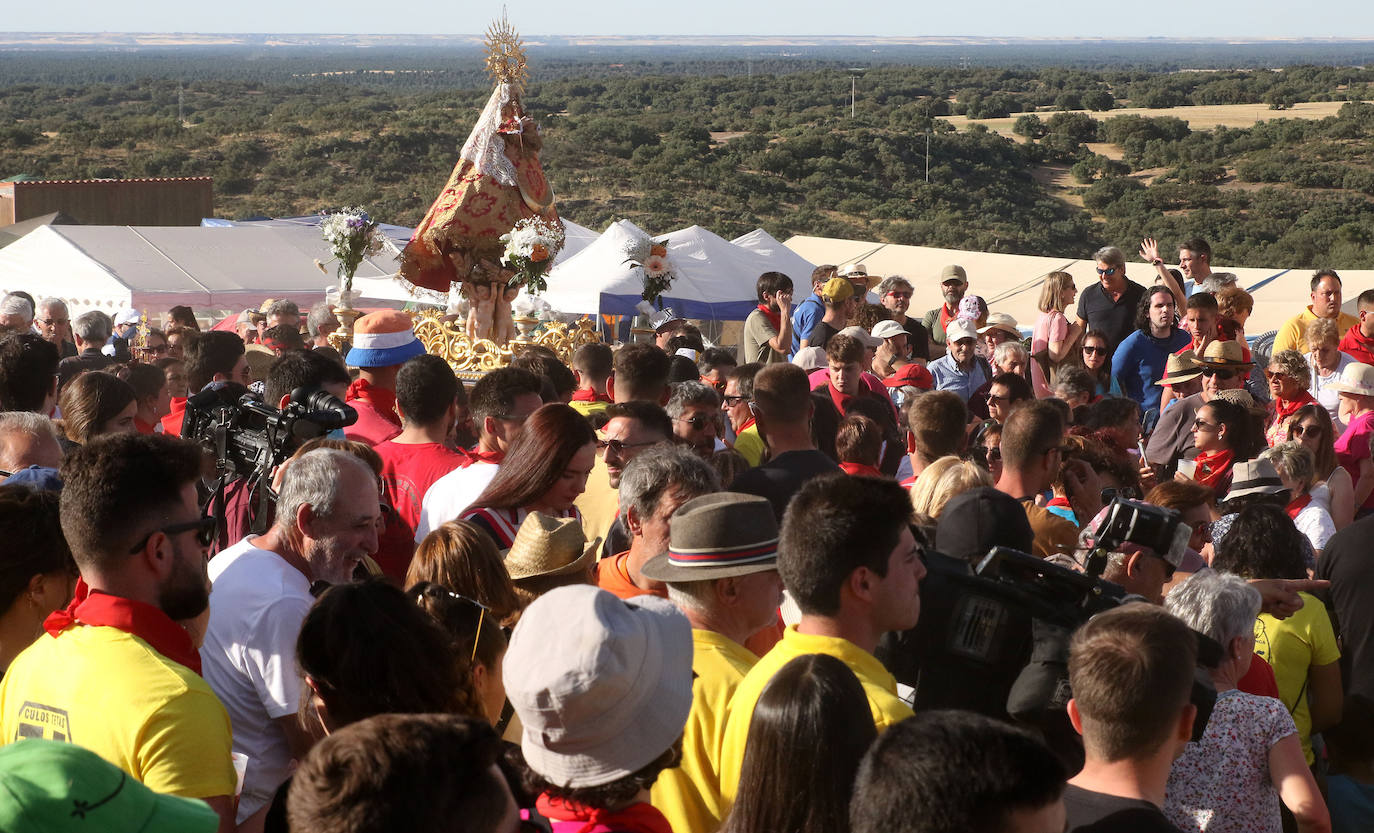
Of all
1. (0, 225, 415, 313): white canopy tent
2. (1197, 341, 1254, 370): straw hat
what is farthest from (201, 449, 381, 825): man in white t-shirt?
(0, 225, 415, 313): white canopy tent

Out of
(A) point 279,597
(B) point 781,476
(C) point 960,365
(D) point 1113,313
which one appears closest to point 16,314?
(C) point 960,365

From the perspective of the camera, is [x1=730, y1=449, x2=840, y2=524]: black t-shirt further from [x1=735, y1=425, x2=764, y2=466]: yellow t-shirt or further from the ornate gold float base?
the ornate gold float base

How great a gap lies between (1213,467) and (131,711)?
188 inches

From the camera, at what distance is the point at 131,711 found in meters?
2.60

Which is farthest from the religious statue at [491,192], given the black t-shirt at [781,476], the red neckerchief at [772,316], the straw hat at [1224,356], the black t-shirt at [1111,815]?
the black t-shirt at [1111,815]

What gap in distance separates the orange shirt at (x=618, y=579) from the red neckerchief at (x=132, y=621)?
3.83 feet

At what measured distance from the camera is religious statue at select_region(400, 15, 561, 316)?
10953 mm

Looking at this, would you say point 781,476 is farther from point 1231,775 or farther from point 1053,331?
point 1053,331

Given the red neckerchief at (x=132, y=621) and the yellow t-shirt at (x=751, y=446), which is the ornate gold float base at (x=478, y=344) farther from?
the red neckerchief at (x=132, y=621)

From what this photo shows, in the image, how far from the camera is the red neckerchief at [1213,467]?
607 cm

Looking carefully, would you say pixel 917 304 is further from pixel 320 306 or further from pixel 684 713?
pixel 684 713

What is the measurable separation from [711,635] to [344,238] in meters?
7.66

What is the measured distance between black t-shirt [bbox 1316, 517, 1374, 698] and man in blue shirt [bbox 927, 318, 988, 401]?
141 inches

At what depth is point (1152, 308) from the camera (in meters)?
8.43
